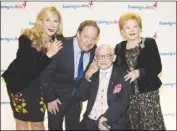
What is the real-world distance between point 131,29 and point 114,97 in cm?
54

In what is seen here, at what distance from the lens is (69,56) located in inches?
86.4

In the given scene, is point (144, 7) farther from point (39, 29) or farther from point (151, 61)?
point (39, 29)

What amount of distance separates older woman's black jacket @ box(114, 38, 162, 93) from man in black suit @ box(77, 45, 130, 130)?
6 cm

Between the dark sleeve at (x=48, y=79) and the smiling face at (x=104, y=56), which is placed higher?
the smiling face at (x=104, y=56)

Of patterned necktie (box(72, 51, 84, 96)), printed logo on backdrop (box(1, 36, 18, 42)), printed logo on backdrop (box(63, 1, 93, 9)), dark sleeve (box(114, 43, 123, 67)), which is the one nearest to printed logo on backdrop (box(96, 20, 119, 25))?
printed logo on backdrop (box(63, 1, 93, 9))

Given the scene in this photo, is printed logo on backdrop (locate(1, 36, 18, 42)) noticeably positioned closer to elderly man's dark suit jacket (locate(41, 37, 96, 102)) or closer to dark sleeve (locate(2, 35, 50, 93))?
dark sleeve (locate(2, 35, 50, 93))

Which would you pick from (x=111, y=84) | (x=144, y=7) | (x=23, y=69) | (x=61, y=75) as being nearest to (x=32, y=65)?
(x=23, y=69)

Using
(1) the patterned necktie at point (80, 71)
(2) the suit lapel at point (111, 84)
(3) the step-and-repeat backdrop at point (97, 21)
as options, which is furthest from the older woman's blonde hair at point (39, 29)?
(2) the suit lapel at point (111, 84)

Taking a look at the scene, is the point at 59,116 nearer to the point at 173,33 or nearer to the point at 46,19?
the point at 46,19

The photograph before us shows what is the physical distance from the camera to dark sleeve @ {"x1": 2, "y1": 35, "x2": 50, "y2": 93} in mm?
2094

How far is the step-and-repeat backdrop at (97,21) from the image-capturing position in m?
2.33

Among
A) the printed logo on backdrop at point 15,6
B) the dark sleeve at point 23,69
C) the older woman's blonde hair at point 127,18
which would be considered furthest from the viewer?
the printed logo on backdrop at point 15,6

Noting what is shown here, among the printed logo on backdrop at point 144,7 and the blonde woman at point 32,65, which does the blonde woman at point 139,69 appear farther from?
the blonde woman at point 32,65

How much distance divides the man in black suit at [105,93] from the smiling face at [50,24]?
1.22ft
